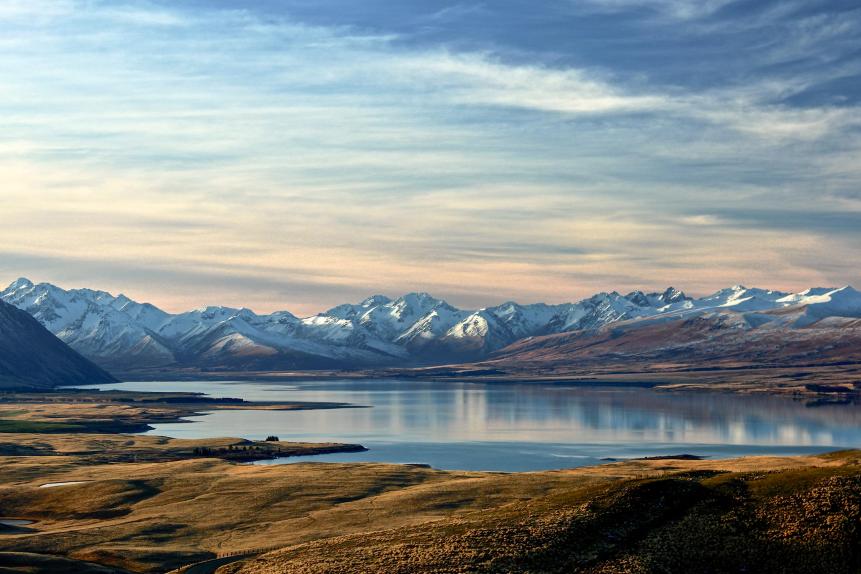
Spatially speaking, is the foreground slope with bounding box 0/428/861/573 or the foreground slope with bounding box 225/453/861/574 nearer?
the foreground slope with bounding box 225/453/861/574

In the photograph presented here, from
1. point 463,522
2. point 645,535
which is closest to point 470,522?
point 463,522

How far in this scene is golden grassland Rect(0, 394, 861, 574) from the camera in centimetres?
6931

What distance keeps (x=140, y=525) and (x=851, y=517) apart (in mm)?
63780

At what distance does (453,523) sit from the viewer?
81750 millimetres

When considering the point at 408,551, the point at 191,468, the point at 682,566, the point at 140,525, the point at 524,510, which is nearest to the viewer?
the point at 682,566

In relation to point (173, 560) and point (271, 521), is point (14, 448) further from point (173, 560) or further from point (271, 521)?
point (173, 560)

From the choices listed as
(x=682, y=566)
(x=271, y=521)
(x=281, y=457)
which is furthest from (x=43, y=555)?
(x=281, y=457)

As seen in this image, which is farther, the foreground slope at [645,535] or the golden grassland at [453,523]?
the golden grassland at [453,523]

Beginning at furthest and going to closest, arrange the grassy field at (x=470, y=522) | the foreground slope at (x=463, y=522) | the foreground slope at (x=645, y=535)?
1. the grassy field at (x=470, y=522)
2. the foreground slope at (x=463, y=522)
3. the foreground slope at (x=645, y=535)

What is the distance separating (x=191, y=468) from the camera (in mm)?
145500

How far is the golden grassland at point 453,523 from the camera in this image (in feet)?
227

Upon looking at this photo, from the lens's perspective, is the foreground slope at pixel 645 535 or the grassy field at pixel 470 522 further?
the grassy field at pixel 470 522

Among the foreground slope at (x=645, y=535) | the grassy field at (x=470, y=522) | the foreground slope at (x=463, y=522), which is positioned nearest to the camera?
the foreground slope at (x=645, y=535)

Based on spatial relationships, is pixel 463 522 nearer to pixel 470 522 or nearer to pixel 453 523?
pixel 470 522
